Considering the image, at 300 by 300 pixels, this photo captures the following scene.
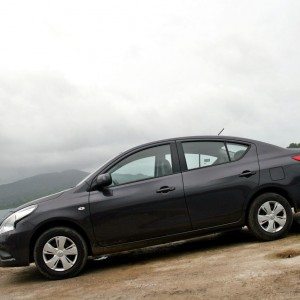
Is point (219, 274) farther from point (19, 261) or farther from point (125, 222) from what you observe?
point (19, 261)

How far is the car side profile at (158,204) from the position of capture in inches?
236

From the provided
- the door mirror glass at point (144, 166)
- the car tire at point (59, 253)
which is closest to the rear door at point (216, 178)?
the door mirror glass at point (144, 166)

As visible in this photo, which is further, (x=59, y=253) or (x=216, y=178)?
(x=216, y=178)

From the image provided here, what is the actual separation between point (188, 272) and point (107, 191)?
167 centimetres

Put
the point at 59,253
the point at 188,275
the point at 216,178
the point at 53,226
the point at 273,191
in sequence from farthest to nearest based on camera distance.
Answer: the point at 273,191 → the point at 216,178 → the point at 53,226 → the point at 59,253 → the point at 188,275

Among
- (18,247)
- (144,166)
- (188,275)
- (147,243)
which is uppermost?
(144,166)

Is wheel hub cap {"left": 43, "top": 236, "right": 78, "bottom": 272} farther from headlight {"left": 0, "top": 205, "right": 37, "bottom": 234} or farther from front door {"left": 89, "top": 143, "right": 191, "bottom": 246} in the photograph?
headlight {"left": 0, "top": 205, "right": 37, "bottom": 234}

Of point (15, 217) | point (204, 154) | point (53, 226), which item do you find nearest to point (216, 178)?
point (204, 154)

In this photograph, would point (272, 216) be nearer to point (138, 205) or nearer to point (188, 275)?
point (138, 205)

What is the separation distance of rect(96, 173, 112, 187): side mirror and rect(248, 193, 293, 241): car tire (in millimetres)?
2026

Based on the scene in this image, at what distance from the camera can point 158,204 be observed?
6.21 m

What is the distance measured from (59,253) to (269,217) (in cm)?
291

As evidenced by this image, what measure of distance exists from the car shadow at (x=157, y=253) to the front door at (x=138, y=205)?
0.51 meters

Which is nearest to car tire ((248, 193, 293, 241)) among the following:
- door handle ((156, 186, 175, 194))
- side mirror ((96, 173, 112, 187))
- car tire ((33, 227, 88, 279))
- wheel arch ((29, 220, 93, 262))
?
door handle ((156, 186, 175, 194))
